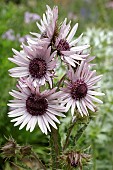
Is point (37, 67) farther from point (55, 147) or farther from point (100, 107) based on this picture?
point (100, 107)

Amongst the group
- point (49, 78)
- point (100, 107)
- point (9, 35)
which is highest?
point (9, 35)

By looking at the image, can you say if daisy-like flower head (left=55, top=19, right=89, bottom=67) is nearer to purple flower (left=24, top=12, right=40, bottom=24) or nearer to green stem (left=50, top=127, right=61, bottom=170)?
green stem (left=50, top=127, right=61, bottom=170)

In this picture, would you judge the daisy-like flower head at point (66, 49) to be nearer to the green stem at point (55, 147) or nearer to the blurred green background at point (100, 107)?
the green stem at point (55, 147)

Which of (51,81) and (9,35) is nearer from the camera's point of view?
(51,81)

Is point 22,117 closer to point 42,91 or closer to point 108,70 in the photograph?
point 42,91

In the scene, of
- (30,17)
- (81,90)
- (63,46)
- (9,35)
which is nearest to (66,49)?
(63,46)

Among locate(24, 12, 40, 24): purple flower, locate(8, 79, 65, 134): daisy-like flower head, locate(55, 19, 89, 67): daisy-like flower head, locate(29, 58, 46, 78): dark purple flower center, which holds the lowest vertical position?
locate(8, 79, 65, 134): daisy-like flower head

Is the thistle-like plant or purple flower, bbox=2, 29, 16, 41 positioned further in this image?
→ purple flower, bbox=2, 29, 16, 41

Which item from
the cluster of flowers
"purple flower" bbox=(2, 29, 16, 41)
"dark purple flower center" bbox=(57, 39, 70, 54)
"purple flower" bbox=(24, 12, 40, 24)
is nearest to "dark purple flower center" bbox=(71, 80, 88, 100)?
the cluster of flowers
